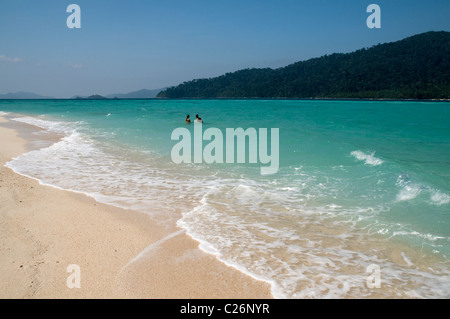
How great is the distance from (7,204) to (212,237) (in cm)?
488

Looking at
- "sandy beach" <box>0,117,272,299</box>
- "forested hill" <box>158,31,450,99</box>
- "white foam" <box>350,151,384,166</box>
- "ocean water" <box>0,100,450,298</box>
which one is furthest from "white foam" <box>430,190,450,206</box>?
"forested hill" <box>158,31,450,99</box>

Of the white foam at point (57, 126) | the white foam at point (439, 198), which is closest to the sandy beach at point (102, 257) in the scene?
the white foam at point (439, 198)

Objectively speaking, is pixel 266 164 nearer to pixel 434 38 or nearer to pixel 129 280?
pixel 129 280

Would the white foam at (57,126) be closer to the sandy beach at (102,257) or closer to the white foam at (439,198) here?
the sandy beach at (102,257)

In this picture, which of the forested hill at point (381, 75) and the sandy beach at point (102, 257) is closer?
the sandy beach at point (102, 257)

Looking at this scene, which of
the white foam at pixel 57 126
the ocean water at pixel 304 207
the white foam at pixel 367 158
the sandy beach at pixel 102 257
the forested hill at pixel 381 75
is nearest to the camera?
the sandy beach at pixel 102 257

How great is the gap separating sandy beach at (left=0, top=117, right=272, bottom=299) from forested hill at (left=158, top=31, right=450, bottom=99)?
135m

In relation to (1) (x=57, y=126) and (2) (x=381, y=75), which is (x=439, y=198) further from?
(2) (x=381, y=75)

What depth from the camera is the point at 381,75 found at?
13512 cm

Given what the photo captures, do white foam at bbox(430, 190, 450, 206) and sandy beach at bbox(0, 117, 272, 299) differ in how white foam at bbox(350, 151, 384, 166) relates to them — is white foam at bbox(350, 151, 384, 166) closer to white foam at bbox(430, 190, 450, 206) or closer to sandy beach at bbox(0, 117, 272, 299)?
white foam at bbox(430, 190, 450, 206)

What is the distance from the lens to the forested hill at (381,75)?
389ft

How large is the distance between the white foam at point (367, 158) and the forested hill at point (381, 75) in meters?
124

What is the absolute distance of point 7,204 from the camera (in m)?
6.84

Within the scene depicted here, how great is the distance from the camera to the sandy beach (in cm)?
393
